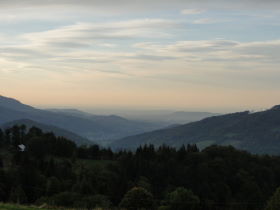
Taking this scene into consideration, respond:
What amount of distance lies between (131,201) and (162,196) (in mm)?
95775

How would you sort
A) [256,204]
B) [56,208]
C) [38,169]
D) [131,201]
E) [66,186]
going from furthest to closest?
1. [256,204]
2. [38,169]
3. [66,186]
4. [131,201]
5. [56,208]

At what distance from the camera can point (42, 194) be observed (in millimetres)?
146500

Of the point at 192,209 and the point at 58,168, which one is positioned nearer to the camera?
the point at 192,209

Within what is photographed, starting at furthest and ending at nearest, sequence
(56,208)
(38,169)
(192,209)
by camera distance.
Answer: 1. (38,169)
2. (192,209)
3. (56,208)

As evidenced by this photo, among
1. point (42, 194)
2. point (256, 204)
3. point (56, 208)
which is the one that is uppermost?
point (56, 208)

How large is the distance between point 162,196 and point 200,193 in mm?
23849

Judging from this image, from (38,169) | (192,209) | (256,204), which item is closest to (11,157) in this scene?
(38,169)

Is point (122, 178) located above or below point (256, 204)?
above

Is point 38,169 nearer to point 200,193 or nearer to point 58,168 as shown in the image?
point 58,168

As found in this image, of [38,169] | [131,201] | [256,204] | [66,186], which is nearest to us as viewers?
[131,201]

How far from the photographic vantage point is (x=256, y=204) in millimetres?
188125

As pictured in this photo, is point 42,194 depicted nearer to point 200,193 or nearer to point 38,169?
point 38,169

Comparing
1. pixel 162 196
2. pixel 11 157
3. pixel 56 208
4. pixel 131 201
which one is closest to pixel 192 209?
pixel 162 196

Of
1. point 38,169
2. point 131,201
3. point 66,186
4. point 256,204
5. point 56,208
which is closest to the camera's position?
point 56,208
